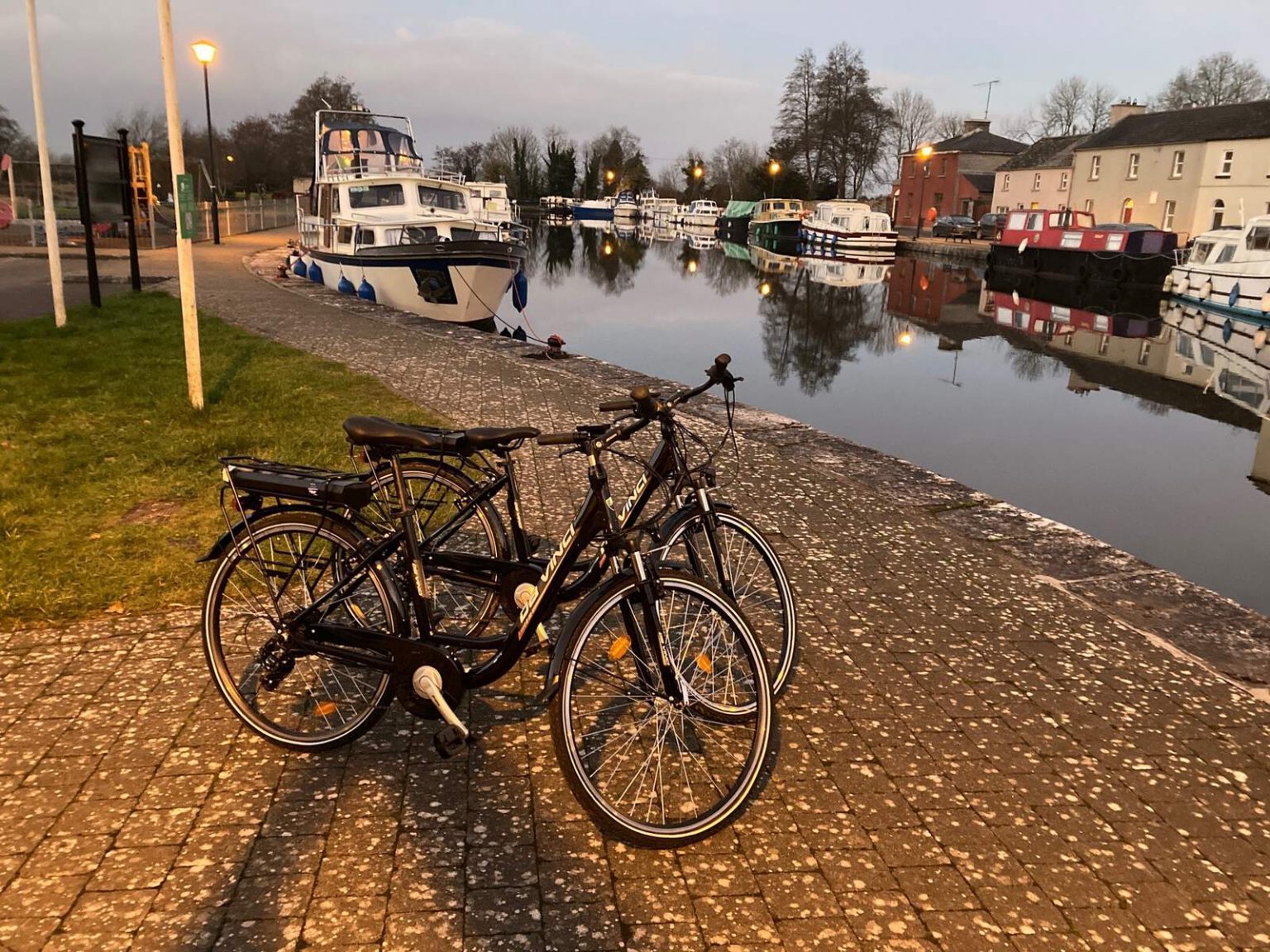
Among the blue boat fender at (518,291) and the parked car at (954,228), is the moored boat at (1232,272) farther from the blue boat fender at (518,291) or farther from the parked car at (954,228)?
the parked car at (954,228)

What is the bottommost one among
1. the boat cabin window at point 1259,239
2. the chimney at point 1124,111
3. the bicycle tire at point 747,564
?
the bicycle tire at point 747,564

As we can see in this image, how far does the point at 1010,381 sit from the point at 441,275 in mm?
11930

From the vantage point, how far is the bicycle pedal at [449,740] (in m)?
3.02

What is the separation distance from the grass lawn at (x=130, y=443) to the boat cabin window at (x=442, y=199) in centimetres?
1045

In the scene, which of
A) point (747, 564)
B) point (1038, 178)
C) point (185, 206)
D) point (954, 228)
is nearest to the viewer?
point (747, 564)

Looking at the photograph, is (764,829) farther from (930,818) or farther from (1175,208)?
(1175,208)

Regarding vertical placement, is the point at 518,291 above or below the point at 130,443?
above

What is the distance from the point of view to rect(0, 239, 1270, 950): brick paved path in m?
2.52

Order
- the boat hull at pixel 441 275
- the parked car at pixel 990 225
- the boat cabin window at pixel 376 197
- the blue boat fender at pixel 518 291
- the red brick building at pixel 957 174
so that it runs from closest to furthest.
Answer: the boat hull at pixel 441 275 < the boat cabin window at pixel 376 197 < the blue boat fender at pixel 518 291 < the parked car at pixel 990 225 < the red brick building at pixel 957 174


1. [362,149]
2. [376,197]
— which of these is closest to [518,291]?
[376,197]

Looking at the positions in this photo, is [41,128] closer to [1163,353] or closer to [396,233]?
[396,233]

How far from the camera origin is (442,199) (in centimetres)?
2245

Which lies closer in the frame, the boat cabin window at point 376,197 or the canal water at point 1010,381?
the canal water at point 1010,381

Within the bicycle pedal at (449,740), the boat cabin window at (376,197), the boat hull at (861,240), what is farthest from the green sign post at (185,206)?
the boat hull at (861,240)
